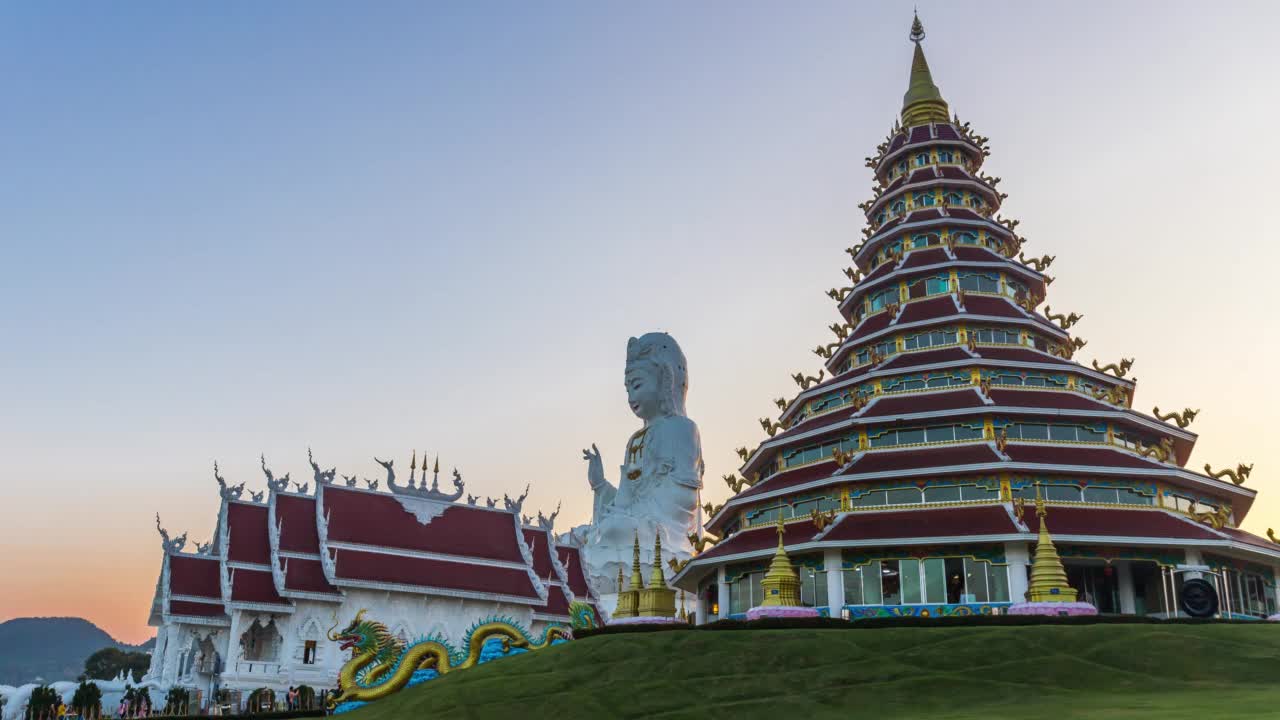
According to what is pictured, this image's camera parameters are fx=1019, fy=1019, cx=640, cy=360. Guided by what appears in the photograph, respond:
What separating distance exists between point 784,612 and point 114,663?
79204 mm

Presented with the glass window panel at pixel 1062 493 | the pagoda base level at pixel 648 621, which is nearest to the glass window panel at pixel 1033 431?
the glass window panel at pixel 1062 493

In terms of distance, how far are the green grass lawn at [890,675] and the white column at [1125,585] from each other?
7066mm

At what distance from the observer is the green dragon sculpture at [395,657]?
2805 centimetres

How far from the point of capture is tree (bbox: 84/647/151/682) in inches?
3271

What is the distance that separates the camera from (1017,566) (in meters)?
28.5

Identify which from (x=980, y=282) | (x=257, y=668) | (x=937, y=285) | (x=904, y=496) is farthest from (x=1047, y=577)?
(x=257, y=668)

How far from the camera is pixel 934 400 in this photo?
107ft

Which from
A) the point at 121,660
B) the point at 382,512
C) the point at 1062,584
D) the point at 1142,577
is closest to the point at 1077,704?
the point at 1062,584

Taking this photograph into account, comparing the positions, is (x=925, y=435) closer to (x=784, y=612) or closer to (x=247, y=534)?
(x=784, y=612)

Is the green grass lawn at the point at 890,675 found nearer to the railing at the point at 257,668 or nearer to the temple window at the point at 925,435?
the temple window at the point at 925,435

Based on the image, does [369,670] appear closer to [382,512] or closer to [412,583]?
[412,583]

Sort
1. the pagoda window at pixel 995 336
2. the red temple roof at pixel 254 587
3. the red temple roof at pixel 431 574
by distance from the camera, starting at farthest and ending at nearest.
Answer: the red temple roof at pixel 431 574
the red temple roof at pixel 254 587
the pagoda window at pixel 995 336

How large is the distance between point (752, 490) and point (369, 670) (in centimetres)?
1396

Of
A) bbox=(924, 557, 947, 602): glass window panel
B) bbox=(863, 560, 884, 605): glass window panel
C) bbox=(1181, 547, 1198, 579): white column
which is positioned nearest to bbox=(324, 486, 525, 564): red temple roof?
bbox=(863, 560, 884, 605): glass window panel
